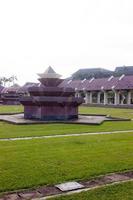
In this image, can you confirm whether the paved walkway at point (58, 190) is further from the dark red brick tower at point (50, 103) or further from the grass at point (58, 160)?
the dark red brick tower at point (50, 103)

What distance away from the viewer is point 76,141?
1141cm

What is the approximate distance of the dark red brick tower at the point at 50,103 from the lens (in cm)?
2031

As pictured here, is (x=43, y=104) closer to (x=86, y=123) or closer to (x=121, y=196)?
(x=86, y=123)

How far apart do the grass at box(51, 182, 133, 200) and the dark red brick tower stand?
14.4 m

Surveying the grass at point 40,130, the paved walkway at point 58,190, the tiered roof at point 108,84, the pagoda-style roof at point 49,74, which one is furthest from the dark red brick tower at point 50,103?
the tiered roof at point 108,84

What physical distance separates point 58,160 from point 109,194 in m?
2.74

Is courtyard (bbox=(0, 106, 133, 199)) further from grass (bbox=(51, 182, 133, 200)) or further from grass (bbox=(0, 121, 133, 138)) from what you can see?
grass (bbox=(0, 121, 133, 138))

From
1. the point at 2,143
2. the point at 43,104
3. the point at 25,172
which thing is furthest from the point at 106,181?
the point at 43,104

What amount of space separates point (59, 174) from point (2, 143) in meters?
4.40

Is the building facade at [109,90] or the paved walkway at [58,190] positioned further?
the building facade at [109,90]

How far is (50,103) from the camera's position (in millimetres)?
20406

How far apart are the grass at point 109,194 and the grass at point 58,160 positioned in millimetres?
855

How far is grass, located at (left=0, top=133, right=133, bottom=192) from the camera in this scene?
21.6 ft

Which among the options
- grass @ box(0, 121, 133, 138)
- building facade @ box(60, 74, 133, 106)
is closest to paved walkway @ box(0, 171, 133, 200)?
grass @ box(0, 121, 133, 138)
